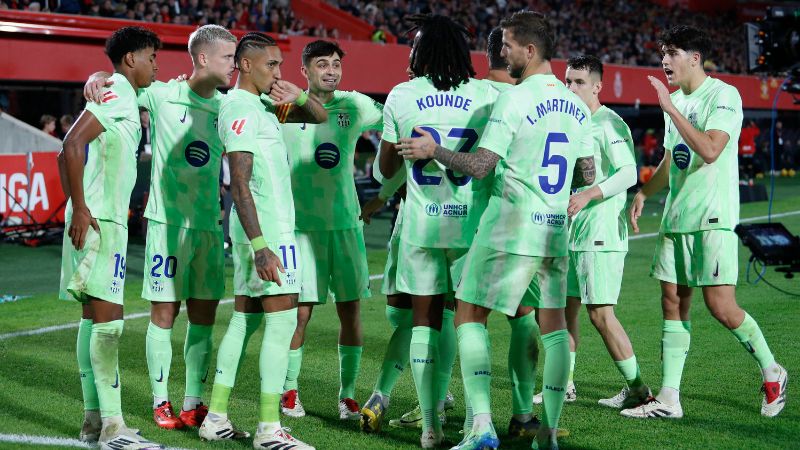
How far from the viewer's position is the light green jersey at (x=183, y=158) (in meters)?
6.09

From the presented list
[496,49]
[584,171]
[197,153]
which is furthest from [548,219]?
[197,153]

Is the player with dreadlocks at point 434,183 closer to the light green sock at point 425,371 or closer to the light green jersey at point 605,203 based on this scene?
the light green sock at point 425,371

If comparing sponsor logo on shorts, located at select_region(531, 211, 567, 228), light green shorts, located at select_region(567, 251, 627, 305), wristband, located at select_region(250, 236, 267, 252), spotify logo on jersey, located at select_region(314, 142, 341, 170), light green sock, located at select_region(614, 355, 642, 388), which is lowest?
light green sock, located at select_region(614, 355, 642, 388)

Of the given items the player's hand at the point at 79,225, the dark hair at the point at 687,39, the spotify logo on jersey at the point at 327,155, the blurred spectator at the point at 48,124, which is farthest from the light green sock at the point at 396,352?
the blurred spectator at the point at 48,124

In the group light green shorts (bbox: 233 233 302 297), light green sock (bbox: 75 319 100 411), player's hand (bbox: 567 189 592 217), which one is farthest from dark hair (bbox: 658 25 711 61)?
light green sock (bbox: 75 319 100 411)

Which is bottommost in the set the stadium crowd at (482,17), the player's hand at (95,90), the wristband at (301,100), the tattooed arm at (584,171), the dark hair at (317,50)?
the tattooed arm at (584,171)

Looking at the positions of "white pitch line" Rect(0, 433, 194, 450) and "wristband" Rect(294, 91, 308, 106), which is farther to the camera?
"wristband" Rect(294, 91, 308, 106)

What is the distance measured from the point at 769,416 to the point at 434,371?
2.14 meters

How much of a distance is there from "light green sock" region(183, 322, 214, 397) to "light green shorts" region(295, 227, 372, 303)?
656 millimetres

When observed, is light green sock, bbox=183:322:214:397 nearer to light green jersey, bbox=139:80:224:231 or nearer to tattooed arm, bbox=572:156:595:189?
light green jersey, bbox=139:80:224:231

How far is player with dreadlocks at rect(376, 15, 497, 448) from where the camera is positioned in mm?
5402

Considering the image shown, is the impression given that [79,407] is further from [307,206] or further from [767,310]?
[767,310]

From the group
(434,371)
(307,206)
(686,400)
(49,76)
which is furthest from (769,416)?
(49,76)

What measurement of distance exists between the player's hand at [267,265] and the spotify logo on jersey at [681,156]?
272 cm
